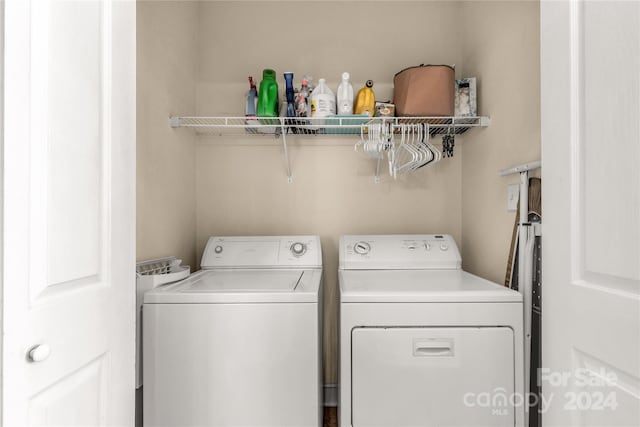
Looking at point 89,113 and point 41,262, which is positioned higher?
point 89,113

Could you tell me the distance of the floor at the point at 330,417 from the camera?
2.03m

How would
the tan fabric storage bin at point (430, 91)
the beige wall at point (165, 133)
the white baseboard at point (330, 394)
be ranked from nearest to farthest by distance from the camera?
the beige wall at point (165, 133) → the tan fabric storage bin at point (430, 91) → the white baseboard at point (330, 394)

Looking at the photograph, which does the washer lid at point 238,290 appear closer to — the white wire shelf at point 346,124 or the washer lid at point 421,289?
the washer lid at point 421,289

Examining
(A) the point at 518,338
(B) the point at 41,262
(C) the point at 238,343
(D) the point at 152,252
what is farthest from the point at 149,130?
(A) the point at 518,338

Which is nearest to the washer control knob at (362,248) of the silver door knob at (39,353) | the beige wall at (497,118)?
the beige wall at (497,118)

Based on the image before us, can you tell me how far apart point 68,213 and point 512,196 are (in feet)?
5.35

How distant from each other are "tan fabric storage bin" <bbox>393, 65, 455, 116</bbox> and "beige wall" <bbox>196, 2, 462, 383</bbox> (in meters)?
0.41

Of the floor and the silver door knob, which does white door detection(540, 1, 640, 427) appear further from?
the floor

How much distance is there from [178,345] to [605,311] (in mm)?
1257

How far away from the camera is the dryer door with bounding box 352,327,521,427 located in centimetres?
135

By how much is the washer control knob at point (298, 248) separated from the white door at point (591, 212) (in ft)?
4.27

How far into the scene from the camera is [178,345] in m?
1.34

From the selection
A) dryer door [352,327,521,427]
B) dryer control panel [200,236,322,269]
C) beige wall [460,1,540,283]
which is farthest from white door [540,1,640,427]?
dryer control panel [200,236,322,269]

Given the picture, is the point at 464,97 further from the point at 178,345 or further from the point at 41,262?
the point at 41,262
